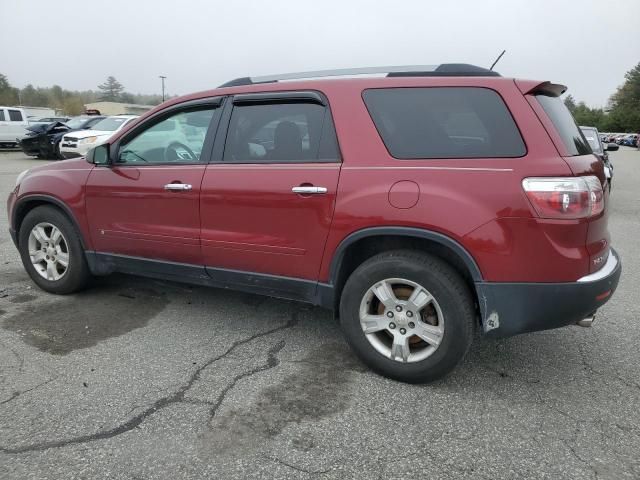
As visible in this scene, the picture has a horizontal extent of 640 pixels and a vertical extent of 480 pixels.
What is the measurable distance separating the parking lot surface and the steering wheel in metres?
1.25

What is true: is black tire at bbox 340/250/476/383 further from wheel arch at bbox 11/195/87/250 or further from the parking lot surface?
wheel arch at bbox 11/195/87/250

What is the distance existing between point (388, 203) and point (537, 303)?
96 cm

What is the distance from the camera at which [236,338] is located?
12.2 feet

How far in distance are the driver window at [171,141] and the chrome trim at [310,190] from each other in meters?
0.95

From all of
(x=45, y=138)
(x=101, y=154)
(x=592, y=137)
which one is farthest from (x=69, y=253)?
(x=45, y=138)

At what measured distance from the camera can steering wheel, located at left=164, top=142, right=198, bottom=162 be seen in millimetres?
3881

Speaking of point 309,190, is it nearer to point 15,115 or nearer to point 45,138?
point 45,138

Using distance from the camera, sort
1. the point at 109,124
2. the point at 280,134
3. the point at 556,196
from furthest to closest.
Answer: the point at 109,124 < the point at 280,134 < the point at 556,196

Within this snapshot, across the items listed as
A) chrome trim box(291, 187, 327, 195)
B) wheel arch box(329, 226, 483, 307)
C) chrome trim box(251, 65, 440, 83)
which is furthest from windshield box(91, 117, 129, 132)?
wheel arch box(329, 226, 483, 307)

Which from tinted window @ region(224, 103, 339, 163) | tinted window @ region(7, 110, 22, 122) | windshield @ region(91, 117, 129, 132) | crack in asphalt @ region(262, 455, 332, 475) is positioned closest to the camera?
crack in asphalt @ region(262, 455, 332, 475)

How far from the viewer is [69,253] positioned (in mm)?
4379

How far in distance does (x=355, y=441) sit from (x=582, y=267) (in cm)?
150

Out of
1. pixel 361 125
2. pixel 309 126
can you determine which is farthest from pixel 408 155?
pixel 309 126

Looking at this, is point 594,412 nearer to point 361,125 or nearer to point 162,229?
point 361,125
